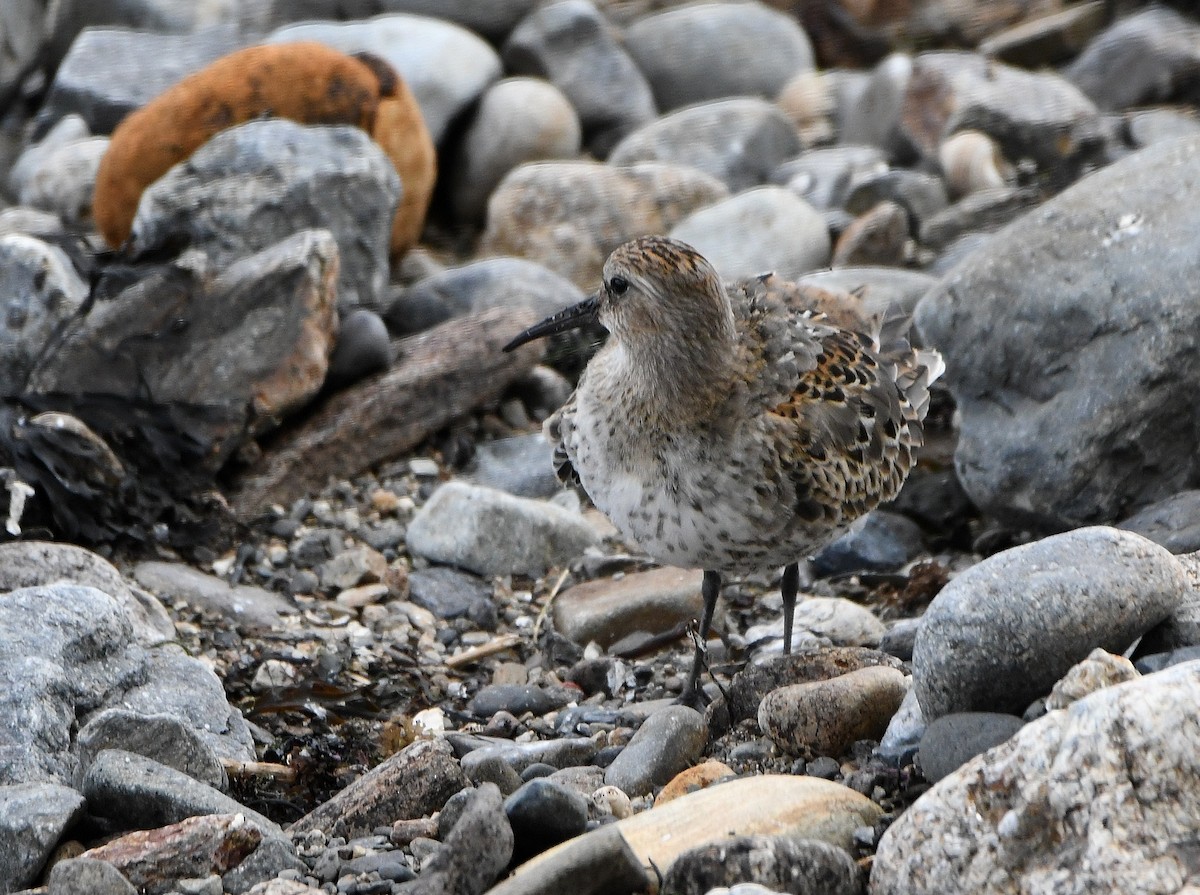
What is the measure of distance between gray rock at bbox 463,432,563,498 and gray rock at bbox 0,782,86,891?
408cm

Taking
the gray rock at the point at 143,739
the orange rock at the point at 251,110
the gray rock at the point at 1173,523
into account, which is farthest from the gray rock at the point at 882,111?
the gray rock at the point at 143,739

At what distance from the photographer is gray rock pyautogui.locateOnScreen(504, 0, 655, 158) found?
12812 mm

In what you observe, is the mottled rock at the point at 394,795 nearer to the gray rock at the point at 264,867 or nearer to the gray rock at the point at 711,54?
→ the gray rock at the point at 264,867

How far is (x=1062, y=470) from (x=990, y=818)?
3475 mm

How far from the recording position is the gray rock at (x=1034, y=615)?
443 centimetres

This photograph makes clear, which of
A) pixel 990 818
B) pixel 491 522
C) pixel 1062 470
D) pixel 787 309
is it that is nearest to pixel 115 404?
pixel 491 522

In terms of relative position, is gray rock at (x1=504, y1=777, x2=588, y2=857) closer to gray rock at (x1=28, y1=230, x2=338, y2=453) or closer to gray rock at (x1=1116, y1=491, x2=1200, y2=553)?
gray rock at (x1=1116, y1=491, x2=1200, y2=553)

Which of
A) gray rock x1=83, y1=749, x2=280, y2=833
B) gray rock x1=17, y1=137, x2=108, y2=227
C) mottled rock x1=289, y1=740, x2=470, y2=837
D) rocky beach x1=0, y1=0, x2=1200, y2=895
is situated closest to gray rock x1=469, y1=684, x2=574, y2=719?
rocky beach x1=0, y1=0, x2=1200, y2=895

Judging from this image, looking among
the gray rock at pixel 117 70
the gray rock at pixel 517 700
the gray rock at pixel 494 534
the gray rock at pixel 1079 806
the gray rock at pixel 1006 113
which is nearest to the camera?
the gray rock at pixel 1079 806

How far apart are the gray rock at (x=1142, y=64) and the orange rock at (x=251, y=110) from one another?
6.07m

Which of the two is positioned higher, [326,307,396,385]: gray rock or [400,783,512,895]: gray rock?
[400,783,512,895]: gray rock

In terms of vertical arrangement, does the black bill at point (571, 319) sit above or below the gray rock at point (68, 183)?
above

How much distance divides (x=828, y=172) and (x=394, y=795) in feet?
26.8

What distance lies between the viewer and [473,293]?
9.52m
